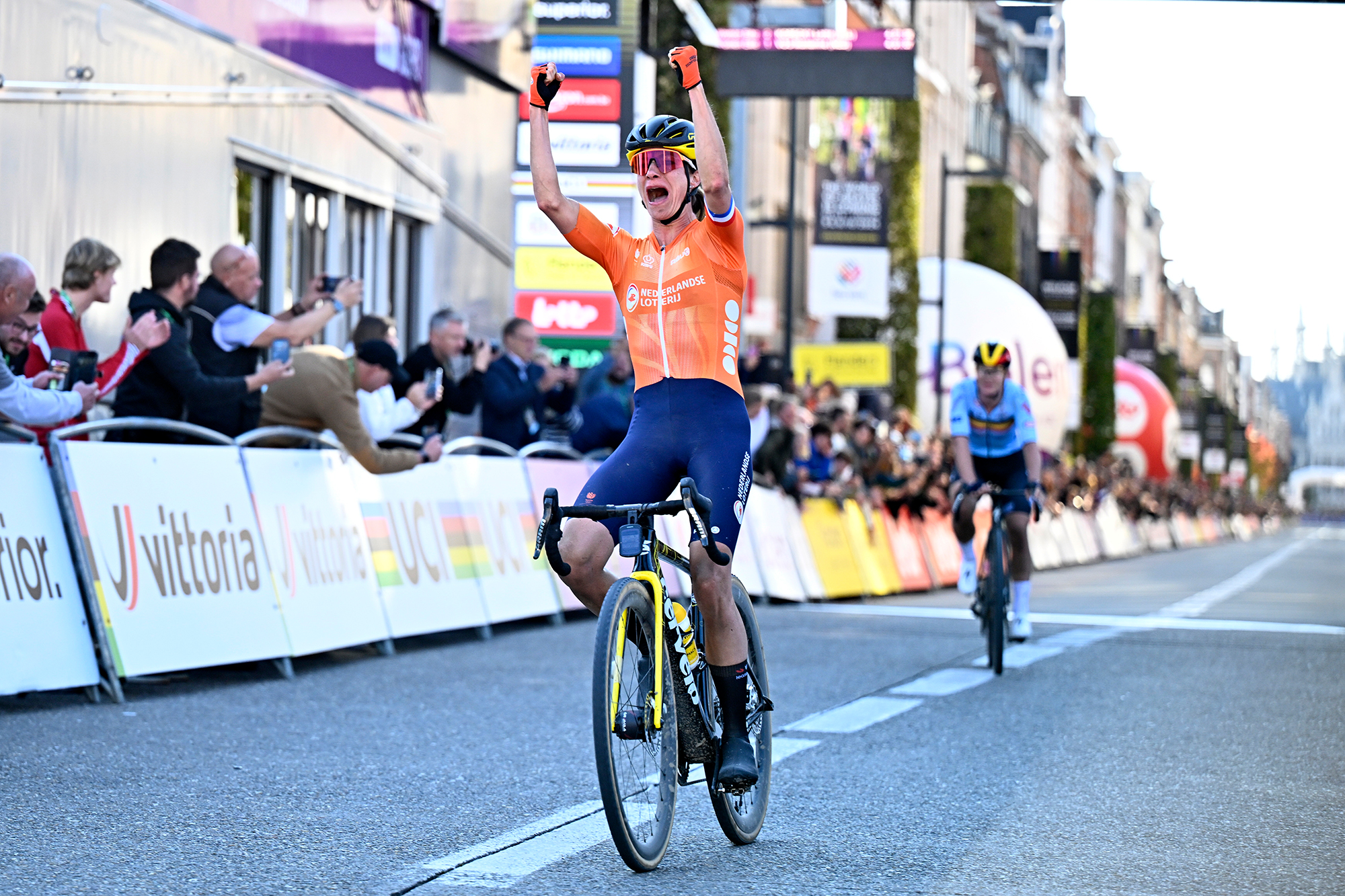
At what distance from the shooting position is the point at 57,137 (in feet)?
42.1

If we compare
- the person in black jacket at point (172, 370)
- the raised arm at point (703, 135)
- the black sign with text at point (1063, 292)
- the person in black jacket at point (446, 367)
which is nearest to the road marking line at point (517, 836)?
the raised arm at point (703, 135)

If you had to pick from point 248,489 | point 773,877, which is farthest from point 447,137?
point 773,877

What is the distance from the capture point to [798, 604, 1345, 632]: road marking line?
613 inches

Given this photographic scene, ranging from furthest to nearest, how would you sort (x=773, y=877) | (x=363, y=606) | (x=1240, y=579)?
(x=1240, y=579) < (x=363, y=606) < (x=773, y=877)

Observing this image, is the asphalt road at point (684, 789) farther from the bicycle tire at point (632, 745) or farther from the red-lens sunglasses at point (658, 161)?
the red-lens sunglasses at point (658, 161)

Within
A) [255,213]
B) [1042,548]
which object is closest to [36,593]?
[255,213]

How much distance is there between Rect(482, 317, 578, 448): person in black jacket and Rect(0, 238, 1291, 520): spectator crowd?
1 centimetres

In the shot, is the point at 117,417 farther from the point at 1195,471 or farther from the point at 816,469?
the point at 1195,471

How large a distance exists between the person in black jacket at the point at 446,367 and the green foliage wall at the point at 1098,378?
192 feet

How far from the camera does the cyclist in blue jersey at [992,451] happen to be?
1255 centimetres

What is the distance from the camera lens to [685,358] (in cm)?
609

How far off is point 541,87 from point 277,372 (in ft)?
15.1

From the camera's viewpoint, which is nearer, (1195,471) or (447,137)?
(447,137)

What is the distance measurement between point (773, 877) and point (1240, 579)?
24.2 meters
